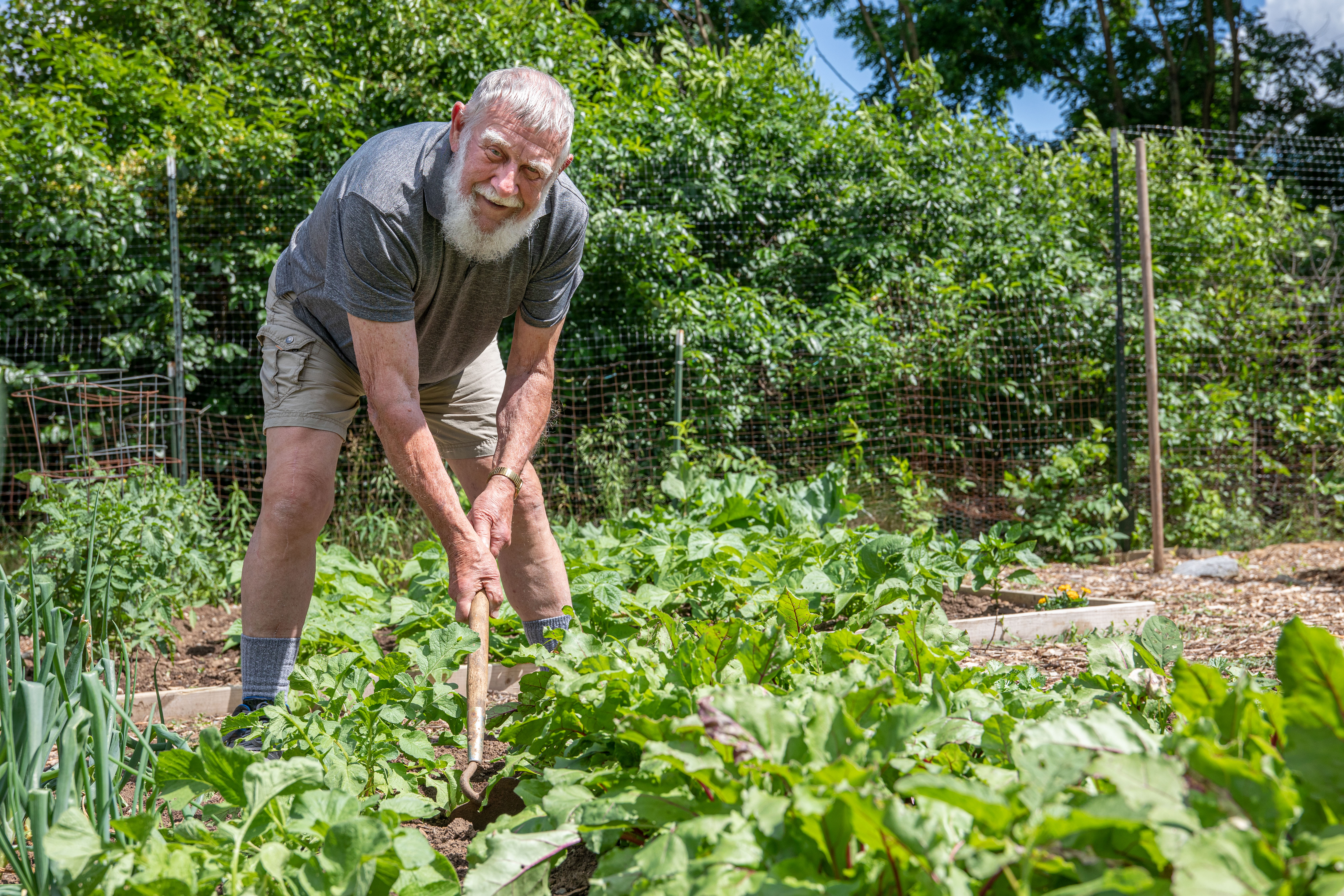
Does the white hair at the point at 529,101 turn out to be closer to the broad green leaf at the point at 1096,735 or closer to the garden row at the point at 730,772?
the garden row at the point at 730,772

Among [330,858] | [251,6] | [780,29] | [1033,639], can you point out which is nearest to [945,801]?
[330,858]

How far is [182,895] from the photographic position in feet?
3.50

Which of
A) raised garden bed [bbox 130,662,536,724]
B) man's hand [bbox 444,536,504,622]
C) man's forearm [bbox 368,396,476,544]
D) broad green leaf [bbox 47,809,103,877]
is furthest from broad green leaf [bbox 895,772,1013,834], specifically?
raised garden bed [bbox 130,662,536,724]

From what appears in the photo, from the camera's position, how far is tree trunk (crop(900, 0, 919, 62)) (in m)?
13.3

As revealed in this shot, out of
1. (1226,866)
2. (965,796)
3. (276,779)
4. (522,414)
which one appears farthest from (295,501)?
(1226,866)

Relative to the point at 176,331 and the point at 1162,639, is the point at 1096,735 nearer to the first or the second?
the point at 1162,639

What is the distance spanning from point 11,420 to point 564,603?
510 cm

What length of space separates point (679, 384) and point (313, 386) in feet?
11.9

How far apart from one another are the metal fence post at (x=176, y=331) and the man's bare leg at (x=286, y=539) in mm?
3368

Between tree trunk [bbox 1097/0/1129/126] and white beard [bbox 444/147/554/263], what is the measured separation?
43.2 ft

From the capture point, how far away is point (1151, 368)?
16.5 ft

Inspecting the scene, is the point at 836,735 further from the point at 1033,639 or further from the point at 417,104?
the point at 417,104

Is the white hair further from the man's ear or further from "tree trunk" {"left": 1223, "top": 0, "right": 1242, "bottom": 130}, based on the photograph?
"tree trunk" {"left": 1223, "top": 0, "right": 1242, "bottom": 130}

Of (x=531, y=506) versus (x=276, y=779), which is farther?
(x=531, y=506)
